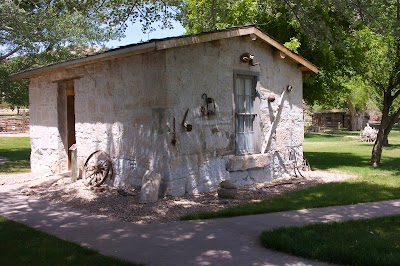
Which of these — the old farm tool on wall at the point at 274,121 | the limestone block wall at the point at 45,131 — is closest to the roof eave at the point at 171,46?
the limestone block wall at the point at 45,131

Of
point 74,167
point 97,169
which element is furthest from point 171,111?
point 74,167

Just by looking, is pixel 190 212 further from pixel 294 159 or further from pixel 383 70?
pixel 383 70

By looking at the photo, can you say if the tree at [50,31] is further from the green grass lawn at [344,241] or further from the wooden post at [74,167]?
the green grass lawn at [344,241]

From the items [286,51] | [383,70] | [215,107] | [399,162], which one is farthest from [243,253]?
[399,162]

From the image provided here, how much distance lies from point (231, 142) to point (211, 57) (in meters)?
1.98

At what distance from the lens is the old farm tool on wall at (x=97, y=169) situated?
9.59 meters

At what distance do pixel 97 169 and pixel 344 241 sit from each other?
19.6 ft

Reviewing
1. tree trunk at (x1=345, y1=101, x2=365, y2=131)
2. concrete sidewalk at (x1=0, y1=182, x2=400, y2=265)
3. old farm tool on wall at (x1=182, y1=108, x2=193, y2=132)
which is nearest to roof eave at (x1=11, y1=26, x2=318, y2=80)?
old farm tool on wall at (x1=182, y1=108, x2=193, y2=132)

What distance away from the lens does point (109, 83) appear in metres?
9.55

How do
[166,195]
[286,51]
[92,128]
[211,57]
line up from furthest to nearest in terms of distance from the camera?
[286,51]
[92,128]
[211,57]
[166,195]

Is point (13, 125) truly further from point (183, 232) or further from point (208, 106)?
point (183, 232)

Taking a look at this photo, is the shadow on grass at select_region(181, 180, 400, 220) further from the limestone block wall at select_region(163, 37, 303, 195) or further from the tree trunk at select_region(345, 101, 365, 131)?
the tree trunk at select_region(345, 101, 365, 131)

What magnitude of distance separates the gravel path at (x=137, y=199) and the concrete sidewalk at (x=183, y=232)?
0.40 metres

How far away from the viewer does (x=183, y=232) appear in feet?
20.2
